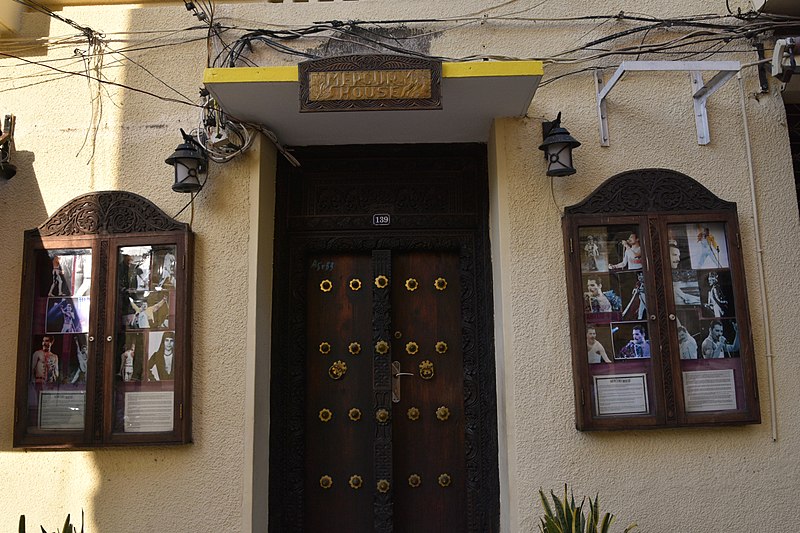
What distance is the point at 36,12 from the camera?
4711mm

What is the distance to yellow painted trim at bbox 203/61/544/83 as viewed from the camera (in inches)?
149

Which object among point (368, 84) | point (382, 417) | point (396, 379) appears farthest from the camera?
point (396, 379)

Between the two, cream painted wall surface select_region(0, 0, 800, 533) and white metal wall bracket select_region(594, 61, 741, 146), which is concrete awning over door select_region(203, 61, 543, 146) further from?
white metal wall bracket select_region(594, 61, 741, 146)

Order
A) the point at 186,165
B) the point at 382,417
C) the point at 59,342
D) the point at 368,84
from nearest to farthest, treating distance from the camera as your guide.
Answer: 1. the point at 368,84
2. the point at 186,165
3. the point at 59,342
4. the point at 382,417

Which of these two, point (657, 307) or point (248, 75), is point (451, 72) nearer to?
point (248, 75)

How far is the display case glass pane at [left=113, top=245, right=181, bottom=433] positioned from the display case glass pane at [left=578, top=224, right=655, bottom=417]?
9.42 ft

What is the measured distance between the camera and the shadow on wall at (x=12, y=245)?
423cm

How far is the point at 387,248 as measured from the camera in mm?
4785

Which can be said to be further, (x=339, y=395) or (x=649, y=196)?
(x=339, y=395)

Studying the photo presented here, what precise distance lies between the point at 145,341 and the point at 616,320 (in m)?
3.28

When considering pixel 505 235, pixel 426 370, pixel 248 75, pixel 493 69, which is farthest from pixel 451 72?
pixel 426 370

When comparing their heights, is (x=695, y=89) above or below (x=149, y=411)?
above

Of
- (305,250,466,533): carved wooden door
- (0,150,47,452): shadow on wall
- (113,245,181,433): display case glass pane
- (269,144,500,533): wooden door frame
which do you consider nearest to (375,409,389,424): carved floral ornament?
(305,250,466,533): carved wooden door

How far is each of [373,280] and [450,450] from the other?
4.72 ft
